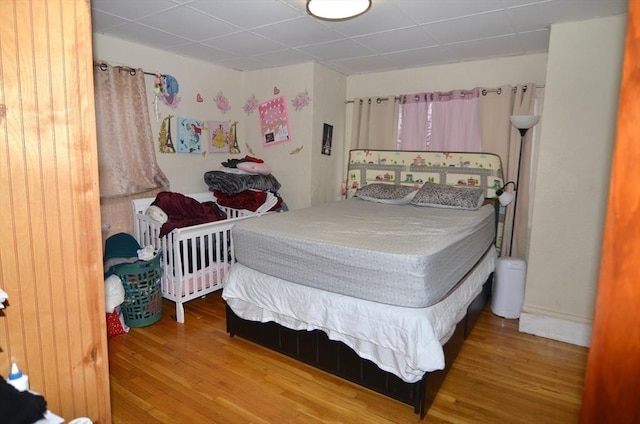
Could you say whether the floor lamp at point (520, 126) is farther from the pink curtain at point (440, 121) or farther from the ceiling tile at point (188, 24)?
the ceiling tile at point (188, 24)

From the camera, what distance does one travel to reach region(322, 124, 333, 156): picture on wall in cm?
404

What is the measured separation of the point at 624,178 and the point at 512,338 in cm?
249

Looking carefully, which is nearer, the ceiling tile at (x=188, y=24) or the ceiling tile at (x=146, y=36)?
the ceiling tile at (x=188, y=24)

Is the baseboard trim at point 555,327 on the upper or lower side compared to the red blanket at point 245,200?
lower

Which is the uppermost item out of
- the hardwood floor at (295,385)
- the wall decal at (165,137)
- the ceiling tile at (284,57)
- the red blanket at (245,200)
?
the ceiling tile at (284,57)

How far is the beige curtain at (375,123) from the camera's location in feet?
13.0

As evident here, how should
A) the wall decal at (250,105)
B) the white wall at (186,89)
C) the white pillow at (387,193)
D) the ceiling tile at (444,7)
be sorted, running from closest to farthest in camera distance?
1. the ceiling tile at (444,7)
2. the white wall at (186,89)
3. the white pillow at (387,193)
4. the wall decal at (250,105)

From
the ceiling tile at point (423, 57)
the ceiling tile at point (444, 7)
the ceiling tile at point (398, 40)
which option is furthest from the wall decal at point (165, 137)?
the ceiling tile at point (444, 7)

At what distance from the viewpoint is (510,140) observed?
11.1 feet

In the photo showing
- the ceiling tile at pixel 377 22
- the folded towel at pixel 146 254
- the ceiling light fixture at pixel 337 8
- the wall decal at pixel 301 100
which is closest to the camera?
the ceiling light fixture at pixel 337 8

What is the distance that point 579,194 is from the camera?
2.60 meters

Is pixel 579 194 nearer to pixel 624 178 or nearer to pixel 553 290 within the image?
pixel 553 290

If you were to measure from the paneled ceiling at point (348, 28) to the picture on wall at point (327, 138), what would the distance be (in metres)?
0.68

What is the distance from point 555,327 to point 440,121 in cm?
207
